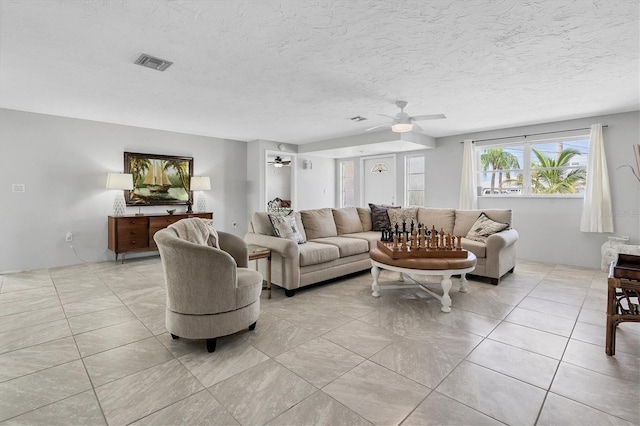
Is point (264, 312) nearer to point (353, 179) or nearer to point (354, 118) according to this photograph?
point (354, 118)

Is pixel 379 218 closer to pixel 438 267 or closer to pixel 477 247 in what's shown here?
pixel 477 247

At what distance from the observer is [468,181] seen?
6137mm

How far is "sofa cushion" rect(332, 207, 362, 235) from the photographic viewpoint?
5.09 meters

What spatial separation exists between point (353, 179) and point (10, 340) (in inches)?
279

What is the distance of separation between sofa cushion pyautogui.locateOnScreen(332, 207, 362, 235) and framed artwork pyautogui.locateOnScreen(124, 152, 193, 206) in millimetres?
3199

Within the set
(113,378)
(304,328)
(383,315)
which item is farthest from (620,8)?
(113,378)

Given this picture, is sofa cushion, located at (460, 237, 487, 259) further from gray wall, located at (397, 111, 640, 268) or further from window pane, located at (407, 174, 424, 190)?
window pane, located at (407, 174, 424, 190)

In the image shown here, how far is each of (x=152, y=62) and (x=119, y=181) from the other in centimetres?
302

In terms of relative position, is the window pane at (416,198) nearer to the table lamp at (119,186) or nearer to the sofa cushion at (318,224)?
the sofa cushion at (318,224)

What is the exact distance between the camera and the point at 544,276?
443cm

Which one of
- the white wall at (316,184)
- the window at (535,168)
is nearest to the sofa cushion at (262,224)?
the white wall at (316,184)

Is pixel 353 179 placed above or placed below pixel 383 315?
above

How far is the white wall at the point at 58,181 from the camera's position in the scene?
461 centimetres

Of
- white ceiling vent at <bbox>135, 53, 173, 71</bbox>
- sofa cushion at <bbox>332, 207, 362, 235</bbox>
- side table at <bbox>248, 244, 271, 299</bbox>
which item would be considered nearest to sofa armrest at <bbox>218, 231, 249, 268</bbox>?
side table at <bbox>248, 244, 271, 299</bbox>
